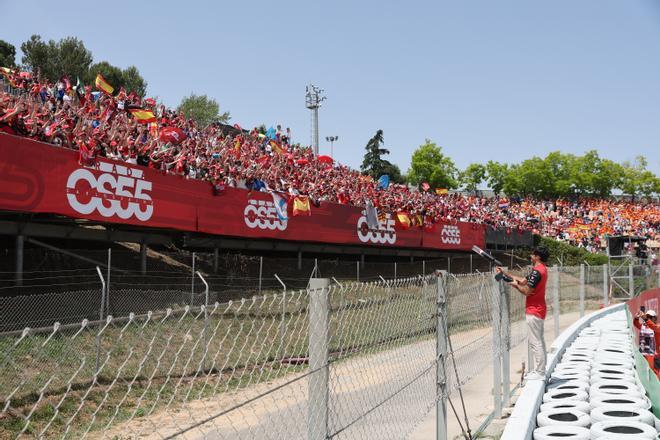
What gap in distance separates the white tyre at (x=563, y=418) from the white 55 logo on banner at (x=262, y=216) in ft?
42.3

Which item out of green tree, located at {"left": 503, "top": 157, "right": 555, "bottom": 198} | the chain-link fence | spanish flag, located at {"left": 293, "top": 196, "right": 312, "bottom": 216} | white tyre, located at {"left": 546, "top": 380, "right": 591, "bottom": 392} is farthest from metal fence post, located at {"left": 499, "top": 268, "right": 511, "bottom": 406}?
green tree, located at {"left": 503, "top": 157, "right": 555, "bottom": 198}

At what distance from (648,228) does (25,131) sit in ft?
183

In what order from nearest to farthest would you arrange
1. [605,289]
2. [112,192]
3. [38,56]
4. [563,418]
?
[563,418], [112,192], [605,289], [38,56]

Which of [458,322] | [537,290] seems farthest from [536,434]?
[458,322]

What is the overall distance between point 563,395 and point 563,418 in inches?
51.5

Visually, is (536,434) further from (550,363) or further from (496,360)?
(550,363)

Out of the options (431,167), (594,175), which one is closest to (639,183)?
(594,175)

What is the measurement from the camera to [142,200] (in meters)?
15.1

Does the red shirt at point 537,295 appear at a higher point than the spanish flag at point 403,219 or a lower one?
lower

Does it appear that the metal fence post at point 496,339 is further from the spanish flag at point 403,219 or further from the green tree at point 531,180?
the green tree at point 531,180

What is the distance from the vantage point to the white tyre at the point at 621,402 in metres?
7.56

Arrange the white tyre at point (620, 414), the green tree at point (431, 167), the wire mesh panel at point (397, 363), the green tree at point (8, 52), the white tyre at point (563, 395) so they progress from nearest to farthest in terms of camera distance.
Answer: the wire mesh panel at point (397, 363) < the white tyre at point (620, 414) < the white tyre at point (563, 395) < the green tree at point (8, 52) < the green tree at point (431, 167)

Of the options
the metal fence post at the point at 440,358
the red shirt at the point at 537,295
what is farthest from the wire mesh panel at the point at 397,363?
the red shirt at the point at 537,295

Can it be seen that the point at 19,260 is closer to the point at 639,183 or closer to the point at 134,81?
the point at 134,81
